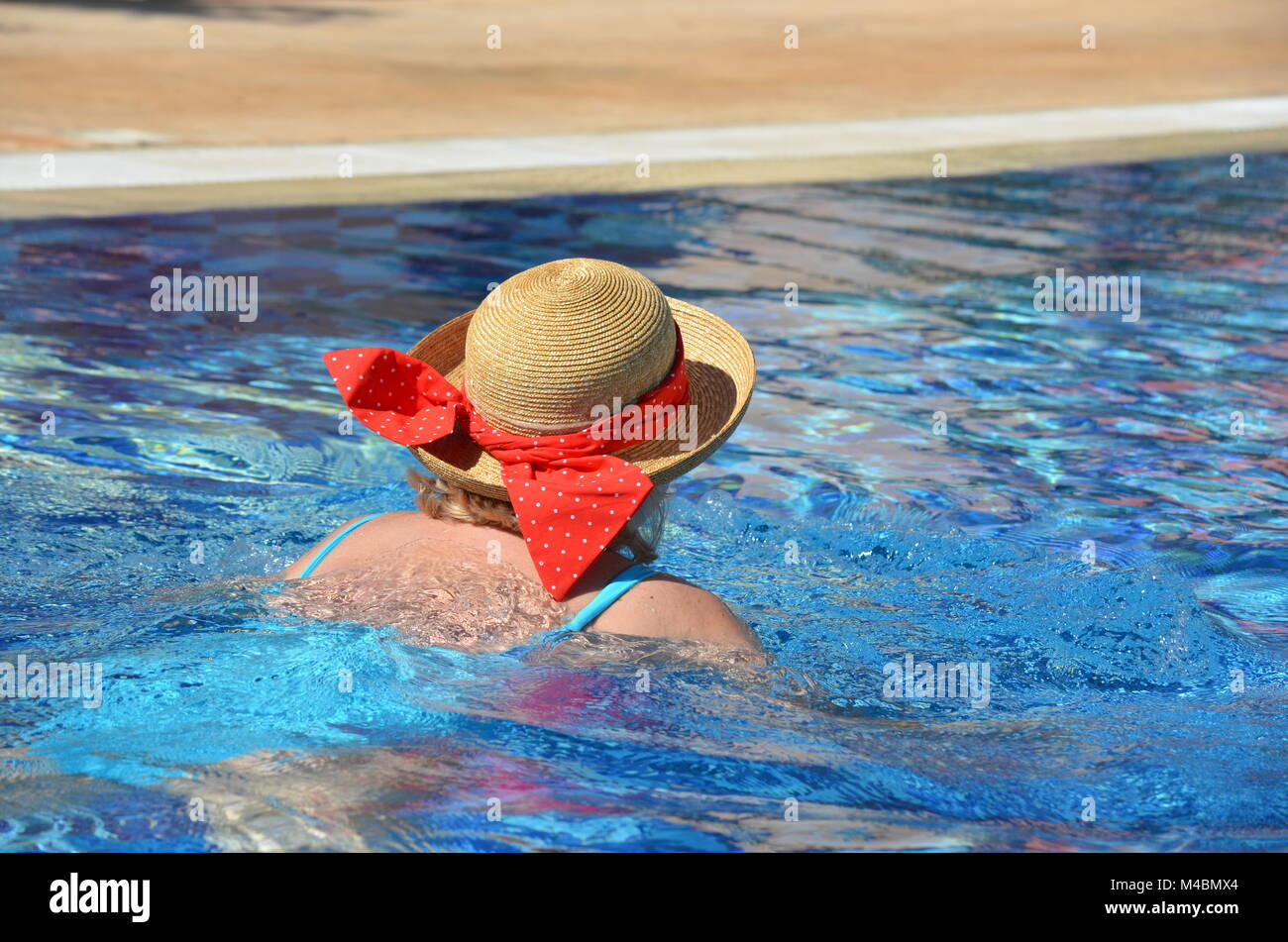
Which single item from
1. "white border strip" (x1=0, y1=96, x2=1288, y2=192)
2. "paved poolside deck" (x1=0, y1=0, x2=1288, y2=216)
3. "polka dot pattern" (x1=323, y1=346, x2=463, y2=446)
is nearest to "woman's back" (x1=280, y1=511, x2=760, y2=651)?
"polka dot pattern" (x1=323, y1=346, x2=463, y2=446)

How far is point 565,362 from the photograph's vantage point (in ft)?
10.2

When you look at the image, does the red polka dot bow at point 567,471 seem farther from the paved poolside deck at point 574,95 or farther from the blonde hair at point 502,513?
the paved poolside deck at point 574,95

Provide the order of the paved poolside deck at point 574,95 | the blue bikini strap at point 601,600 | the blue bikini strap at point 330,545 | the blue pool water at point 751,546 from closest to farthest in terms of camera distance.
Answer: the blue pool water at point 751,546 → the blue bikini strap at point 601,600 → the blue bikini strap at point 330,545 → the paved poolside deck at point 574,95

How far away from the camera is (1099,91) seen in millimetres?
17344

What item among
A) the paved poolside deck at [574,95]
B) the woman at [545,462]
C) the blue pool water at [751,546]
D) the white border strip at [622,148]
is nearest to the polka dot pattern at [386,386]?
the woman at [545,462]

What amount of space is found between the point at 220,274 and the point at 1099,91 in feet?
38.8

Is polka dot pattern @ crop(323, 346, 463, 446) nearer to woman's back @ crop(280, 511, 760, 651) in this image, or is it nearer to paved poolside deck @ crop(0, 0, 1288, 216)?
woman's back @ crop(280, 511, 760, 651)

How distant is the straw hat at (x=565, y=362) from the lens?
3127 millimetres

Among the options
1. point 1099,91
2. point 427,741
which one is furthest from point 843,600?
point 1099,91

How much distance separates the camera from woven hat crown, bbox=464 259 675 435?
123 inches

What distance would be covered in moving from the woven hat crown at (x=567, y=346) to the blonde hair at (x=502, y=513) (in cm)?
21
